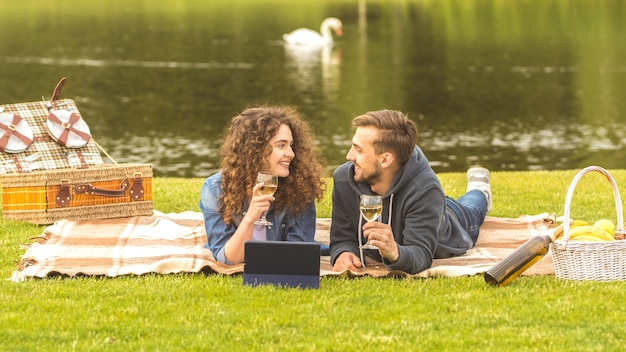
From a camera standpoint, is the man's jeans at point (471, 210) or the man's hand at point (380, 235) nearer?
the man's hand at point (380, 235)

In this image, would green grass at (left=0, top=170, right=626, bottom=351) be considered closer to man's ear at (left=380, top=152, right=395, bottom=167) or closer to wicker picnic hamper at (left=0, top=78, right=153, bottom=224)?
man's ear at (left=380, top=152, right=395, bottom=167)

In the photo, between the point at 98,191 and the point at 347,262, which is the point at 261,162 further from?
the point at 98,191

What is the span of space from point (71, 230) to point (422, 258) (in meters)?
3.24

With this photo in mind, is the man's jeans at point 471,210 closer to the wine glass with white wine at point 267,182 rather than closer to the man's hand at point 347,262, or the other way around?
the man's hand at point 347,262

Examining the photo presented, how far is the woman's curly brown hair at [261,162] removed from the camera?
7062 millimetres

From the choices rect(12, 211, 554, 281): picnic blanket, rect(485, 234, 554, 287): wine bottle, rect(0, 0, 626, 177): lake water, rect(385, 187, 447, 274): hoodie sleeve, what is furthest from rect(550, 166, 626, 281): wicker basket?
rect(0, 0, 626, 177): lake water

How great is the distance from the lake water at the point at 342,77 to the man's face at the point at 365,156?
43.8 ft

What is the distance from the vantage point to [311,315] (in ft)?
19.3

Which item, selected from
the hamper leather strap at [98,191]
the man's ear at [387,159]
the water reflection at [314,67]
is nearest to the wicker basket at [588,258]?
the man's ear at [387,159]

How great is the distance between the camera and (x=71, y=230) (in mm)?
8547

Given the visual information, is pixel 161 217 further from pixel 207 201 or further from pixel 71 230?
pixel 207 201

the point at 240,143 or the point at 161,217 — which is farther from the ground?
the point at 240,143

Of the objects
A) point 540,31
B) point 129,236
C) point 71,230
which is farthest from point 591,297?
point 540,31

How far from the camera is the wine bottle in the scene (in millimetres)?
6469
